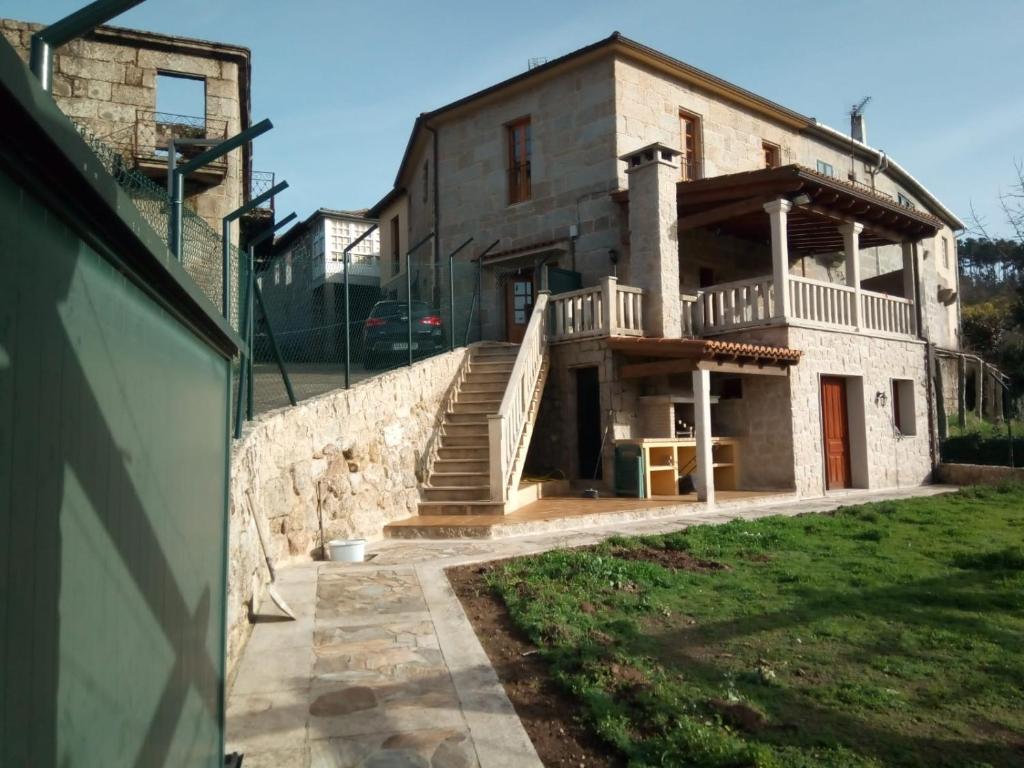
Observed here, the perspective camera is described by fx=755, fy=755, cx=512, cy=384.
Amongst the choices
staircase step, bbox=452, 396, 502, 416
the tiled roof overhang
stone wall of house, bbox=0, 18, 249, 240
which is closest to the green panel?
staircase step, bbox=452, 396, 502, 416

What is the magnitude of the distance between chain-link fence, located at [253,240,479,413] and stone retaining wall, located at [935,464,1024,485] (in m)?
10.6

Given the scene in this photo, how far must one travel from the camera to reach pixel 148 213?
399cm

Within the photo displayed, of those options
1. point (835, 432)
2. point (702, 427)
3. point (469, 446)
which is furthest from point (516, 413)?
point (835, 432)

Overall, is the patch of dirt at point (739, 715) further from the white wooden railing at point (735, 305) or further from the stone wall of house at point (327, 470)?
the white wooden railing at point (735, 305)

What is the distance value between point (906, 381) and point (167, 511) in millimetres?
16797

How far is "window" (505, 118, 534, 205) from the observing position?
1739 centimetres

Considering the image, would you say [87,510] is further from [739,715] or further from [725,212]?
[725,212]

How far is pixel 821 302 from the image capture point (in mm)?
14320

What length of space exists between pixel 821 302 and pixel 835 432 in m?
2.54

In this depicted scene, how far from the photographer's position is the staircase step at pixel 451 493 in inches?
413

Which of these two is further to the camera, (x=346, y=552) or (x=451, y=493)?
(x=451, y=493)

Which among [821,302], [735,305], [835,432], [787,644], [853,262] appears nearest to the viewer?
[787,644]

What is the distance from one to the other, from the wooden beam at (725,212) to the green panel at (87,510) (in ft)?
42.2

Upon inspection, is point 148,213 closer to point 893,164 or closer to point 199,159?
point 199,159
